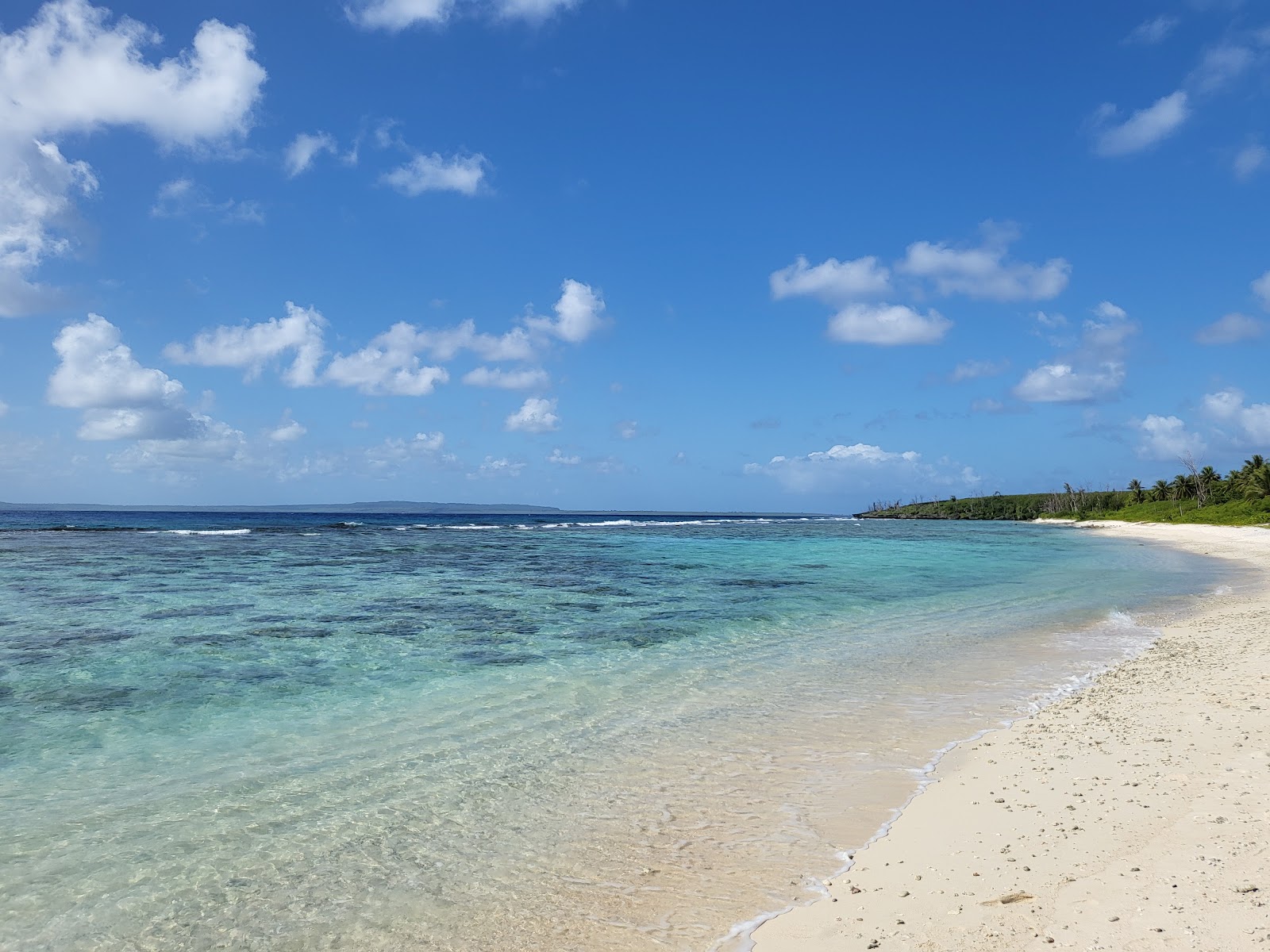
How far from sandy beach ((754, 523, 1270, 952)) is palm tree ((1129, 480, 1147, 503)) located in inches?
6237

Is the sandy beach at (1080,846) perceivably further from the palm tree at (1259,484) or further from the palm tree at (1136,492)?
the palm tree at (1136,492)

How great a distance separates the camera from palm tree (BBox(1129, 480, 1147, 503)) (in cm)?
14198

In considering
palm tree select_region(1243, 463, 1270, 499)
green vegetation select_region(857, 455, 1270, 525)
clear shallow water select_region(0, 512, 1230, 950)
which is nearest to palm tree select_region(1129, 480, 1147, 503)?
green vegetation select_region(857, 455, 1270, 525)

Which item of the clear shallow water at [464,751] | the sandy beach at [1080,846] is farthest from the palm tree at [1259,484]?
the sandy beach at [1080,846]

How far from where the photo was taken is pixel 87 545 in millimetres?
47094

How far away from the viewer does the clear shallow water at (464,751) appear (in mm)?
5852

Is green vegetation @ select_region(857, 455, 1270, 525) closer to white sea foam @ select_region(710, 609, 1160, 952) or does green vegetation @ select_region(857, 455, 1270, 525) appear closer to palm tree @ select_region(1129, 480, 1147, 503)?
palm tree @ select_region(1129, 480, 1147, 503)

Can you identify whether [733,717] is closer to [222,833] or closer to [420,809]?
[420,809]

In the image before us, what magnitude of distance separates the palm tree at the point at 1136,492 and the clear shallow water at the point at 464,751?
145m

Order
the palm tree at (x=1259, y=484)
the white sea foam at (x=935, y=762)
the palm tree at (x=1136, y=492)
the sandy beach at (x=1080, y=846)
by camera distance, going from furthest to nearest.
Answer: the palm tree at (x=1136, y=492) < the palm tree at (x=1259, y=484) < the white sea foam at (x=935, y=762) < the sandy beach at (x=1080, y=846)

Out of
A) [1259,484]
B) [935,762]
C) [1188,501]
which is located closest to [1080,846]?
[935,762]

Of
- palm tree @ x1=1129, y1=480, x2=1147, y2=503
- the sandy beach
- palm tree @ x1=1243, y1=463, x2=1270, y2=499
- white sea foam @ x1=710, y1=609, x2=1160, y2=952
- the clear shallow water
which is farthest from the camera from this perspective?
palm tree @ x1=1129, y1=480, x2=1147, y2=503

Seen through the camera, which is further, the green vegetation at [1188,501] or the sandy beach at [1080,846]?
the green vegetation at [1188,501]

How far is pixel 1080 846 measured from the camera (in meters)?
6.27
